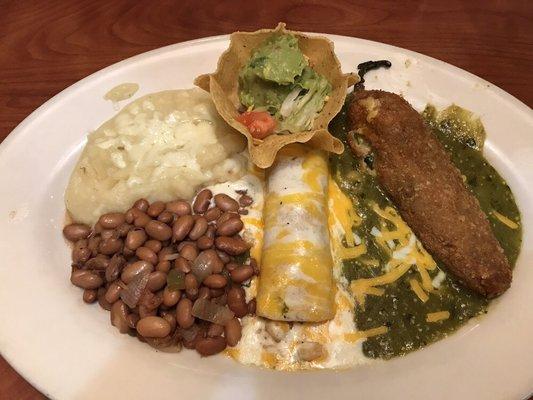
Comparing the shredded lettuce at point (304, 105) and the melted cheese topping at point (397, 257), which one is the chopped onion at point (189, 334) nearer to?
the melted cheese topping at point (397, 257)

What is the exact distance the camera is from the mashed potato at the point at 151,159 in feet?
8.57

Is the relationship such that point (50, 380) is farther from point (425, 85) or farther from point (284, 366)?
point (425, 85)

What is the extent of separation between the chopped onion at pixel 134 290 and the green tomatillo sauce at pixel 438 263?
38.9 inches

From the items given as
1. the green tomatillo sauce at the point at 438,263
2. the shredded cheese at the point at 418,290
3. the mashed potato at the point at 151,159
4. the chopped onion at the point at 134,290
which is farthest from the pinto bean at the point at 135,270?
the shredded cheese at the point at 418,290

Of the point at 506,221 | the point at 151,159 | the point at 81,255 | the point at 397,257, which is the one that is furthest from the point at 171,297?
the point at 506,221

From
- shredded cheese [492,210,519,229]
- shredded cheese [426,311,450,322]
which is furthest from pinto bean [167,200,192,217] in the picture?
shredded cheese [492,210,519,229]

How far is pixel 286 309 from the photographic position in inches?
87.9

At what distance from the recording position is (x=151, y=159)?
263 centimetres

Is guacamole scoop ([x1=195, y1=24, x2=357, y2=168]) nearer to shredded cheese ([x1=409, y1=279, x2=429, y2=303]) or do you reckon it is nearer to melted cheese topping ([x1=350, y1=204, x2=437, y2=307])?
melted cheese topping ([x1=350, y1=204, x2=437, y2=307])

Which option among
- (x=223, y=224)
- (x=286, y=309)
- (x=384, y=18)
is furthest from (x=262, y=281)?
(x=384, y=18)

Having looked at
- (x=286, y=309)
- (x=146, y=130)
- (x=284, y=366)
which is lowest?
(x=284, y=366)

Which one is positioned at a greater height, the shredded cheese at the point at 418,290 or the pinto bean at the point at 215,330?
the shredded cheese at the point at 418,290

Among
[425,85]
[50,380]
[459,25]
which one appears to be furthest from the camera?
[459,25]

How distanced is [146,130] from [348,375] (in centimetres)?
162
